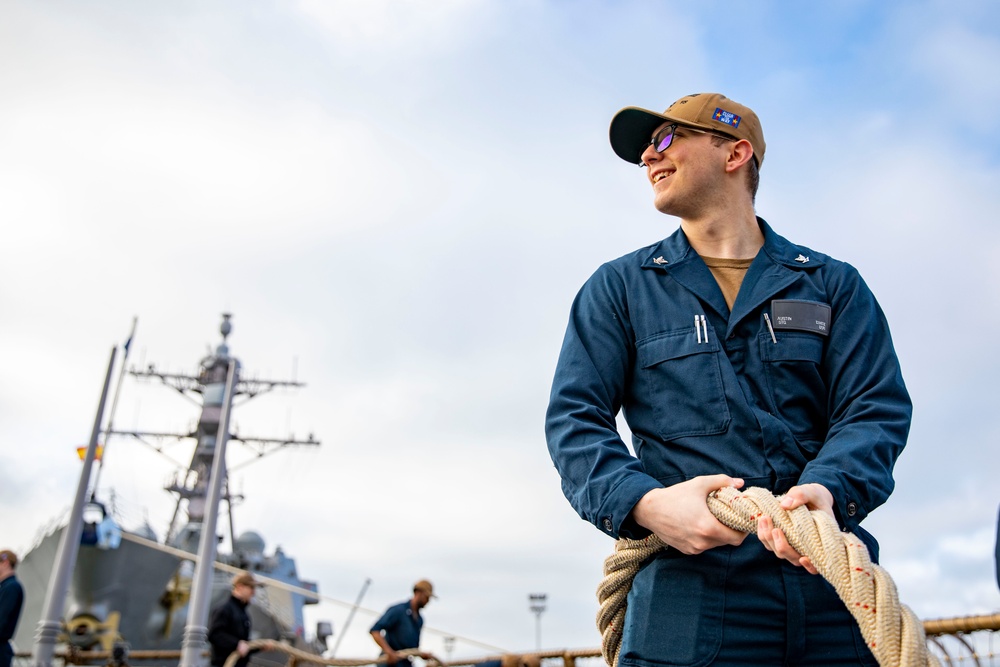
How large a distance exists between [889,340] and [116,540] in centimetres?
1569

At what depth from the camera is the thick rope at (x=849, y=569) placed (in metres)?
1.15

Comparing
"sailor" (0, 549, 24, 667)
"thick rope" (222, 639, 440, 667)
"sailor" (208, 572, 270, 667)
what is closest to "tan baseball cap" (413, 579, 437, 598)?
"thick rope" (222, 639, 440, 667)

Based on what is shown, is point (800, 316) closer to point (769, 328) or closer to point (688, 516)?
point (769, 328)

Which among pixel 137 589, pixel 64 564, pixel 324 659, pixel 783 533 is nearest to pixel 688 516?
pixel 783 533

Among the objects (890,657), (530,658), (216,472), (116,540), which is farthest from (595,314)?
(116,540)

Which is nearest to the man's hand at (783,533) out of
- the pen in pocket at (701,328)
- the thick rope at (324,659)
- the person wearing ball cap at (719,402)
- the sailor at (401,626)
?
the person wearing ball cap at (719,402)

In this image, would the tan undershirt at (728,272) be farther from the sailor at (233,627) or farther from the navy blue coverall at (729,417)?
the sailor at (233,627)

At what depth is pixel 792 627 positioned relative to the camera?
1.50 m

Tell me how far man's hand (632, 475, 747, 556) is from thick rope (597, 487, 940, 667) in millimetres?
17

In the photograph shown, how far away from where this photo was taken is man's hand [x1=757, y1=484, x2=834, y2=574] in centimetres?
126

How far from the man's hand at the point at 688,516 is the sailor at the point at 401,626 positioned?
725 centimetres

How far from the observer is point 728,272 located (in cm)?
194

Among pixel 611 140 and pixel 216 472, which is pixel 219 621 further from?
pixel 611 140

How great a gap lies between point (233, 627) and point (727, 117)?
27.2 feet
